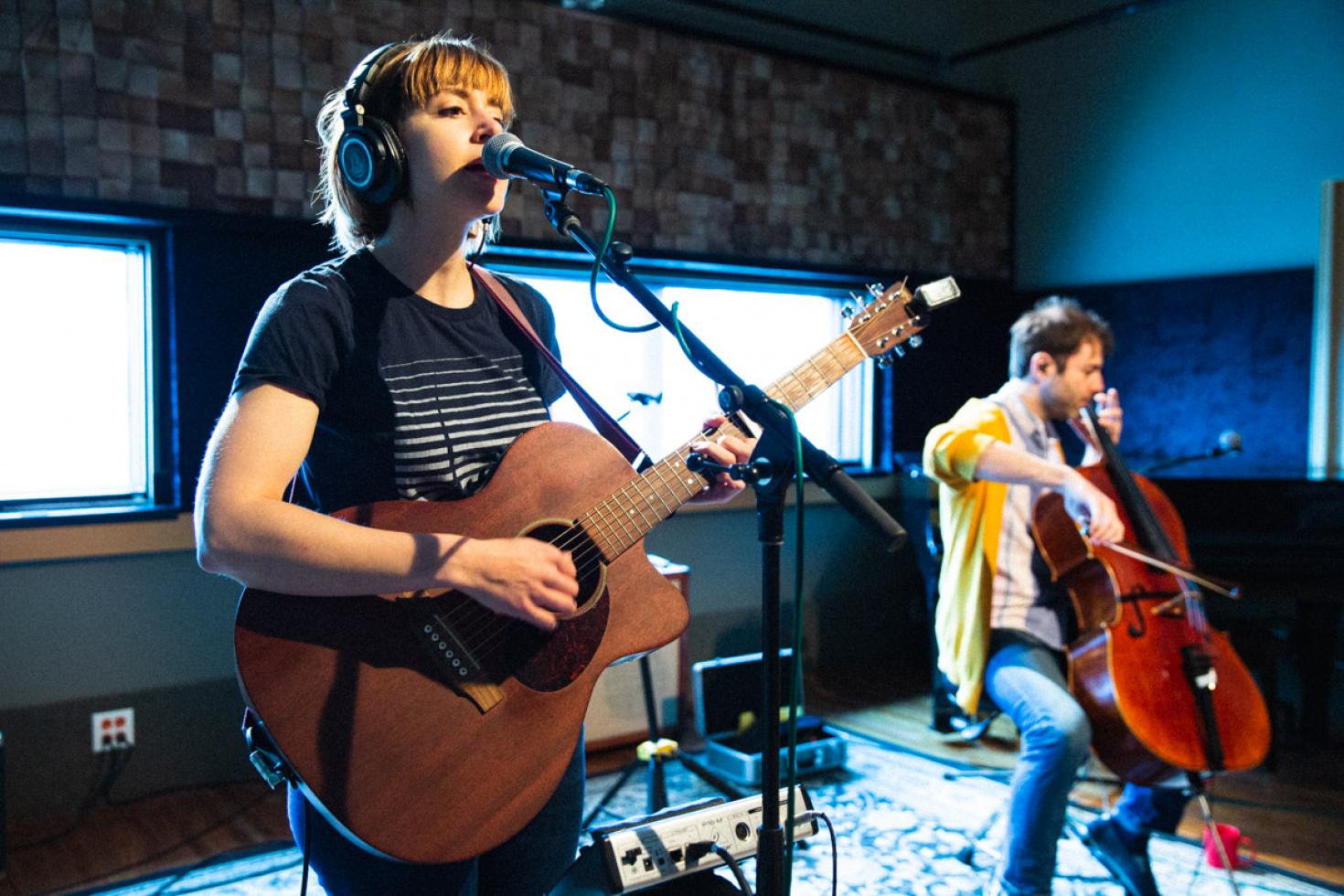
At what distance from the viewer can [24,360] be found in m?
3.20

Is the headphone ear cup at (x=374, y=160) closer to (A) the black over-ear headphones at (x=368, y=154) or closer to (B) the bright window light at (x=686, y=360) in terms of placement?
(A) the black over-ear headphones at (x=368, y=154)

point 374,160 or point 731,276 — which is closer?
point 374,160

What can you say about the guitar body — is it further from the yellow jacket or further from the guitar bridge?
the yellow jacket


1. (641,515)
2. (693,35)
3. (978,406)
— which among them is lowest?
(641,515)

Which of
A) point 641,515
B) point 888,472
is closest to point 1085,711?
point 641,515

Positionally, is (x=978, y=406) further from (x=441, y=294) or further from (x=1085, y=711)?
(x=441, y=294)

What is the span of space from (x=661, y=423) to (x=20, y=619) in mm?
2319

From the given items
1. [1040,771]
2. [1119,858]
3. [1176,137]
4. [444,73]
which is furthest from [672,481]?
[1176,137]

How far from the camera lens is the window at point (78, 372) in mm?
3180

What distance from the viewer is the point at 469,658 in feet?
4.46

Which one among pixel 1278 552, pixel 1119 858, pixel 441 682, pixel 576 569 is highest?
pixel 576 569

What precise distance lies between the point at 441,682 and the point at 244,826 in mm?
2150

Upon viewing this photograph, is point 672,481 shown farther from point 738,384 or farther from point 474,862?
point 474,862

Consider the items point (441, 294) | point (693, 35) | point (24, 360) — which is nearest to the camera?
point (441, 294)
